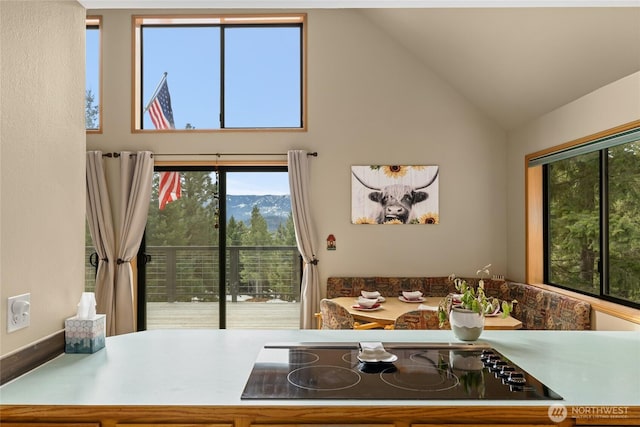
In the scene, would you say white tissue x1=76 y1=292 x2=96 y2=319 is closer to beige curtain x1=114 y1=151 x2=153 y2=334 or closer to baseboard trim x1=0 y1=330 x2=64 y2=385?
baseboard trim x1=0 y1=330 x2=64 y2=385

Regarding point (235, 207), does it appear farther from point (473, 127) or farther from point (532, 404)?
point (532, 404)

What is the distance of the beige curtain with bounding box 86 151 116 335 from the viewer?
175 inches

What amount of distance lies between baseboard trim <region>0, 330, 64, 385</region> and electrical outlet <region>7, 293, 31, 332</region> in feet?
0.27

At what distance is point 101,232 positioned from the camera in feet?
14.6

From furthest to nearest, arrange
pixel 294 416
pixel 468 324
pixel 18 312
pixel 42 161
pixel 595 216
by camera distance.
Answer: pixel 595 216 → pixel 468 324 → pixel 42 161 → pixel 18 312 → pixel 294 416

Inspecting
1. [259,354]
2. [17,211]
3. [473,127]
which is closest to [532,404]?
[259,354]

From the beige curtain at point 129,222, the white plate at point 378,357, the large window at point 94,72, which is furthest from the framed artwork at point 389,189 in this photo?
the white plate at point 378,357

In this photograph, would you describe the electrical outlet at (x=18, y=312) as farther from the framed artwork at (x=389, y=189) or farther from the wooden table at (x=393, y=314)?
the framed artwork at (x=389, y=189)

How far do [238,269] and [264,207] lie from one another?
28.4 inches

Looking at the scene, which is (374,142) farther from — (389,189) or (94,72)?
(94,72)

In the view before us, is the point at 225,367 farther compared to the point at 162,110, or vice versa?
the point at 162,110

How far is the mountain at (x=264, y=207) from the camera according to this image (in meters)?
4.68

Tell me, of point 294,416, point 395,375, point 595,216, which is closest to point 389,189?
point 595,216

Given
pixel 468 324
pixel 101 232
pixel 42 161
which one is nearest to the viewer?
pixel 42 161
